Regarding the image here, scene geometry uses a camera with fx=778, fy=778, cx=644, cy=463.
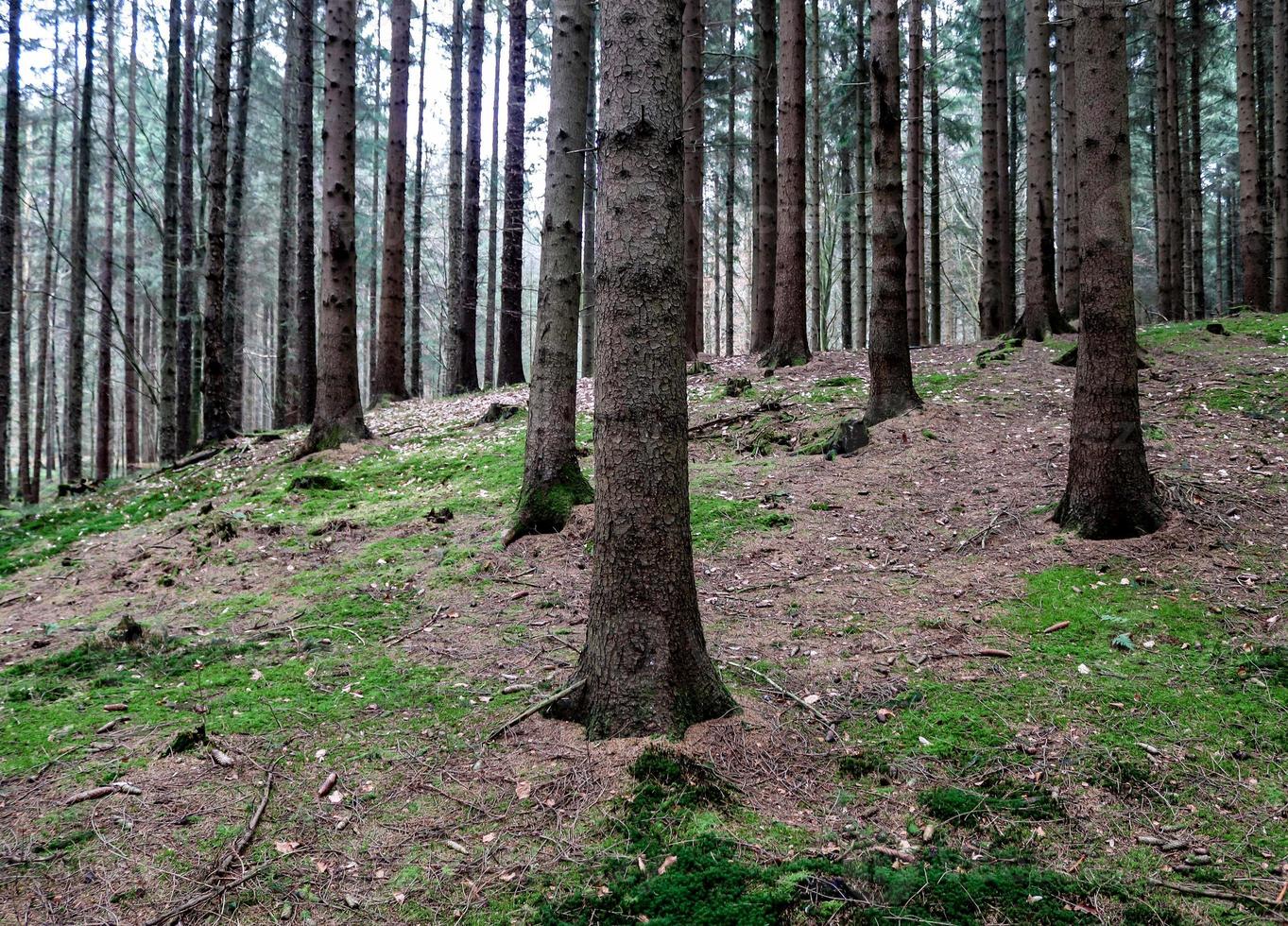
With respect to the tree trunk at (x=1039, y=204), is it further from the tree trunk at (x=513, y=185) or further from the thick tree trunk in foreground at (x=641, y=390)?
the thick tree trunk in foreground at (x=641, y=390)

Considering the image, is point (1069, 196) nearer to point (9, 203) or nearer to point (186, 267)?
point (186, 267)

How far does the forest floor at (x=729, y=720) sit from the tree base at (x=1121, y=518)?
11cm

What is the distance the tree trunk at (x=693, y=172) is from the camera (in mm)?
14078

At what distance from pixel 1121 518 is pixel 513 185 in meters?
13.3

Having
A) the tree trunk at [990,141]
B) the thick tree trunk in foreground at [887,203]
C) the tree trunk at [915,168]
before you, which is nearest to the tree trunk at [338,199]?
the thick tree trunk in foreground at [887,203]

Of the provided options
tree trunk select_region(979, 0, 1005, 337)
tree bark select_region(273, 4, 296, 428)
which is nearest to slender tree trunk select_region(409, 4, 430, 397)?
tree bark select_region(273, 4, 296, 428)

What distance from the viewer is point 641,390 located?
11.8 ft

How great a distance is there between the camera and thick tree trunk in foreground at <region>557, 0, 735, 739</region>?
3.56 metres

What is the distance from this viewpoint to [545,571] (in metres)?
6.16

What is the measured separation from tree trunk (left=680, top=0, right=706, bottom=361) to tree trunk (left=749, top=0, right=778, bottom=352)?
3.98 ft

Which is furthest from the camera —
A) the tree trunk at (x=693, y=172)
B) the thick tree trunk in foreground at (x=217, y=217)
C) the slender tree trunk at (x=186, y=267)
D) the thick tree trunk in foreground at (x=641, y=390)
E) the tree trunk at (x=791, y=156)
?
the slender tree trunk at (x=186, y=267)

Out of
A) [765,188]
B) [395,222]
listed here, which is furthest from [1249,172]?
[395,222]

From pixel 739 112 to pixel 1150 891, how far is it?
24.1 meters

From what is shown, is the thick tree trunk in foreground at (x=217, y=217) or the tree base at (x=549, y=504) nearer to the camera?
the tree base at (x=549, y=504)
